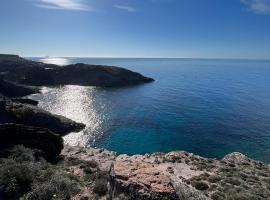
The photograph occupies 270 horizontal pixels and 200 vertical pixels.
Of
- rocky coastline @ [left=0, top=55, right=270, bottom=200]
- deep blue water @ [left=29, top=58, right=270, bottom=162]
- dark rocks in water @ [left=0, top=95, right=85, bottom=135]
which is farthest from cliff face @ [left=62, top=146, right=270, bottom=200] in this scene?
dark rocks in water @ [left=0, top=95, right=85, bottom=135]

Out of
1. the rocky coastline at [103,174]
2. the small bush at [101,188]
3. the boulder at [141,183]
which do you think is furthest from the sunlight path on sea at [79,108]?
the boulder at [141,183]

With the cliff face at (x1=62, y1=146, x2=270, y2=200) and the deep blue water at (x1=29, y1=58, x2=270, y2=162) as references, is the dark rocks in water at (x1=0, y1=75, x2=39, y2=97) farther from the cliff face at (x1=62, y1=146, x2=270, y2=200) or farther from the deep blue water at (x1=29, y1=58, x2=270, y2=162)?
the cliff face at (x1=62, y1=146, x2=270, y2=200)

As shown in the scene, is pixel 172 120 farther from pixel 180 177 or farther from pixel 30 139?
pixel 30 139

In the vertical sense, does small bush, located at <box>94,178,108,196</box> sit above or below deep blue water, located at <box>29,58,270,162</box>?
above

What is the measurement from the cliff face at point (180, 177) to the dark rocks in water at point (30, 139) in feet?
9.47

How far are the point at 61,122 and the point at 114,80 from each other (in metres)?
90.4

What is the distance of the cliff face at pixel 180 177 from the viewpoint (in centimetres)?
1706

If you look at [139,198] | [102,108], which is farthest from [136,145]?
→ [139,198]

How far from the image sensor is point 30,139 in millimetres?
35062

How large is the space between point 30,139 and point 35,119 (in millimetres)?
38201

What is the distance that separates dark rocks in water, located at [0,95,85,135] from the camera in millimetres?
69062

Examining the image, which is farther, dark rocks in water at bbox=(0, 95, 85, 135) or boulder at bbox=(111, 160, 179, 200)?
dark rocks in water at bbox=(0, 95, 85, 135)

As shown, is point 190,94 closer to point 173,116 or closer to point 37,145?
point 173,116

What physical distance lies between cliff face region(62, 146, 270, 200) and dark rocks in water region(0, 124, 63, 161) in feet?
9.47
